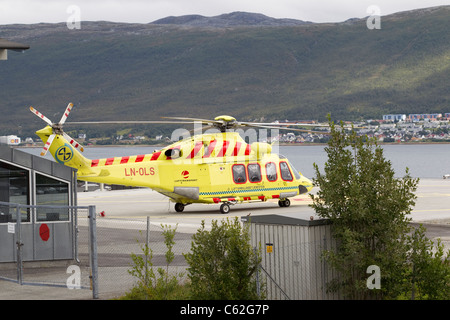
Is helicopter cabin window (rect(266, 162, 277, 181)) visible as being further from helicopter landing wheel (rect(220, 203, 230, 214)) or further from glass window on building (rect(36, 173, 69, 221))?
glass window on building (rect(36, 173, 69, 221))

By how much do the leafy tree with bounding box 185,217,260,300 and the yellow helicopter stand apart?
19072 millimetres

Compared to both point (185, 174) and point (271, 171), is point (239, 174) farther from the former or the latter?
point (185, 174)

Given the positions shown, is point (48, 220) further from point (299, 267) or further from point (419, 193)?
point (419, 193)

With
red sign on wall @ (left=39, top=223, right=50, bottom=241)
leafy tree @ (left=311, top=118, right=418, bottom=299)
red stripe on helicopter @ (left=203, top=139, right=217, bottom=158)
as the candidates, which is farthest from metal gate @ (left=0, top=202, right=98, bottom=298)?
red stripe on helicopter @ (left=203, top=139, right=217, bottom=158)

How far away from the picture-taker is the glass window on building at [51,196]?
70.9 ft

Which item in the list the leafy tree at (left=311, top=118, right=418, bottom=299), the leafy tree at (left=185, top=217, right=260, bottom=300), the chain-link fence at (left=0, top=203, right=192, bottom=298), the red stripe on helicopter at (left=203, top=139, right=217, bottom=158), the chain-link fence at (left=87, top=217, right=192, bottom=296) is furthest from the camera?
the red stripe on helicopter at (left=203, top=139, right=217, bottom=158)

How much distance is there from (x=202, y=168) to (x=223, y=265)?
2210cm

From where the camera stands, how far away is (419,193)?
4912 centimetres

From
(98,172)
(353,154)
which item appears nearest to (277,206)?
(98,172)

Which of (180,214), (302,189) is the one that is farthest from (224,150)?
(302,189)

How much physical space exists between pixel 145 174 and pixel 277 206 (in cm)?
868

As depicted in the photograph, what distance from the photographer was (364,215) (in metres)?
16.3

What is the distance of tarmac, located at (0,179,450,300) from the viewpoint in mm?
17922

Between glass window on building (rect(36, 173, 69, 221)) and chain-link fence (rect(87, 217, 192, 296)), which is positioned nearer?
chain-link fence (rect(87, 217, 192, 296))
